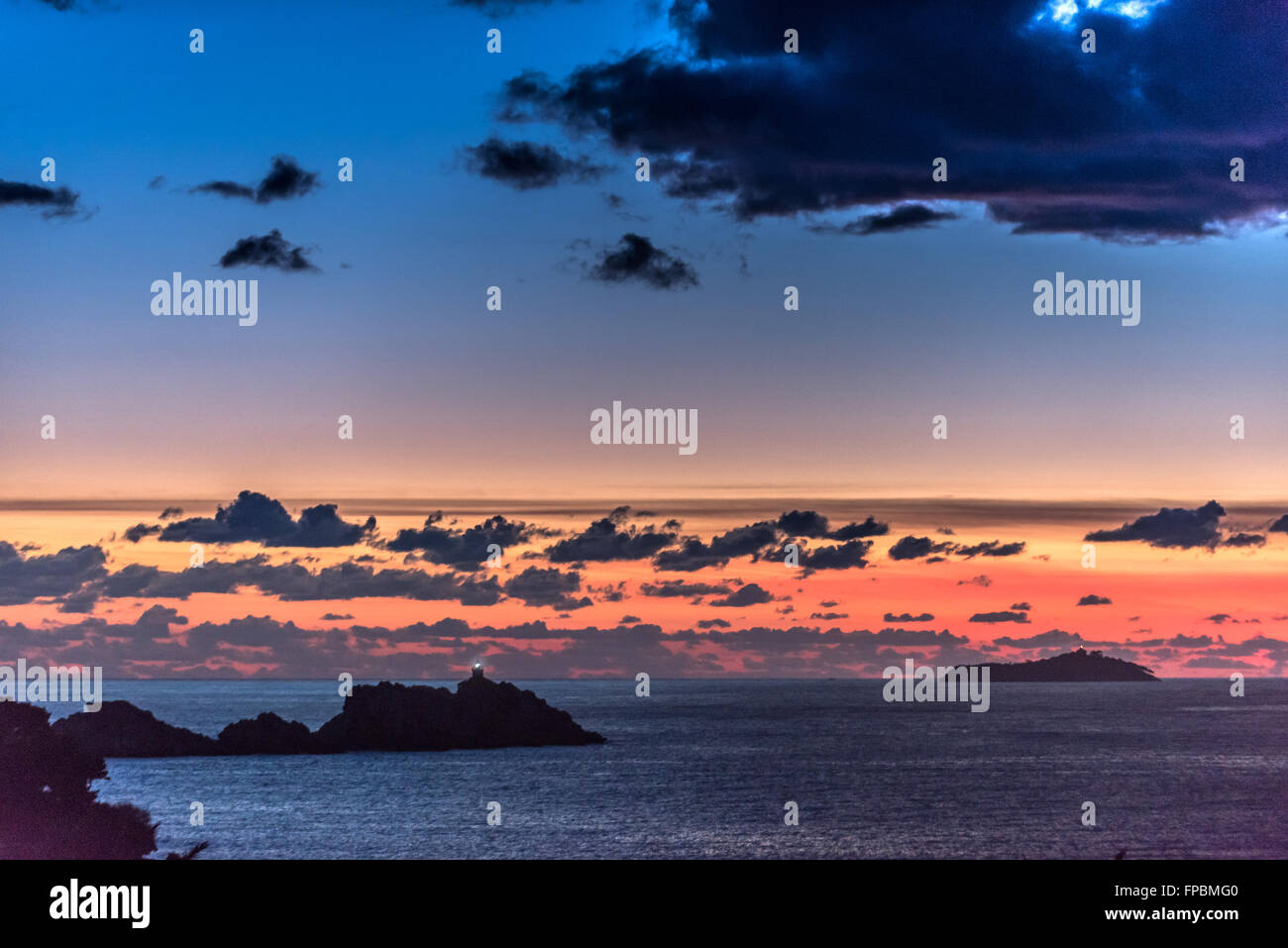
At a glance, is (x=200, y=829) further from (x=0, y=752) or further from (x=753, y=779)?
(x=753, y=779)

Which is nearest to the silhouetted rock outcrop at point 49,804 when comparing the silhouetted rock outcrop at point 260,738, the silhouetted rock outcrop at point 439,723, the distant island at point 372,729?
the silhouetted rock outcrop at point 260,738

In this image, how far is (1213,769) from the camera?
126250mm

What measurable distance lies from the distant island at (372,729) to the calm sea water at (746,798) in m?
5.97

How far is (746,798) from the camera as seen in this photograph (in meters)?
102

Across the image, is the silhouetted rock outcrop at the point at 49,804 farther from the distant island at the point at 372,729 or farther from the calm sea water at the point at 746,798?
the distant island at the point at 372,729

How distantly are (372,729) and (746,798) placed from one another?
81196 millimetres

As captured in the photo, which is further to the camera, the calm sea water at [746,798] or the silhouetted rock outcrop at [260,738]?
the silhouetted rock outcrop at [260,738]

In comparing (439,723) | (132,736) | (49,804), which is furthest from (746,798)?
(132,736)

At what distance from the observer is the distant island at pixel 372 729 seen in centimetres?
15762

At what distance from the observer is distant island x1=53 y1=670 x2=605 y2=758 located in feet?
517

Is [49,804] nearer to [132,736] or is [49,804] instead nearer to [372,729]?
[372,729]
